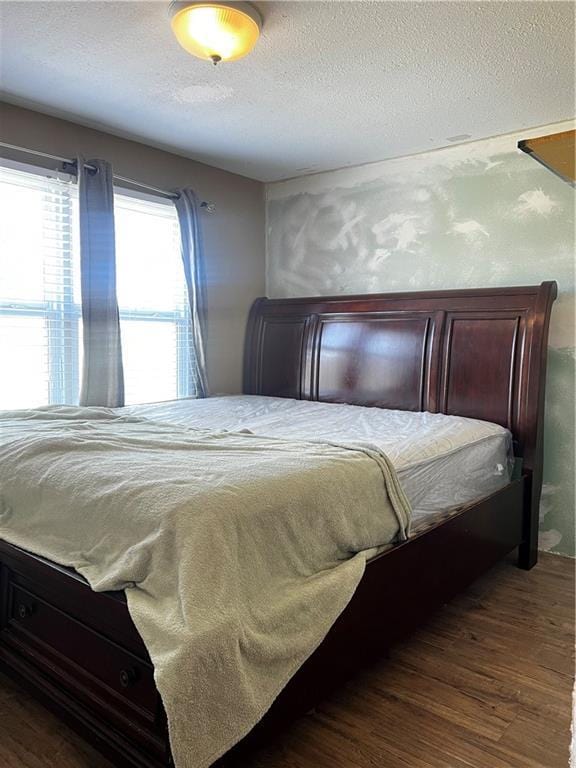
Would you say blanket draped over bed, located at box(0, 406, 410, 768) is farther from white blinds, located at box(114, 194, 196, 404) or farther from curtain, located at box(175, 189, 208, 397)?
curtain, located at box(175, 189, 208, 397)

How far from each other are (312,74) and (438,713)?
2473 millimetres

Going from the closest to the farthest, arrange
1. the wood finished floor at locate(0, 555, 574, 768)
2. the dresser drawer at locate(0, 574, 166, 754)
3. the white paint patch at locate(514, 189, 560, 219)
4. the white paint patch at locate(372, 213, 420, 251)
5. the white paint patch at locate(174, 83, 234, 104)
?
the dresser drawer at locate(0, 574, 166, 754) < the wood finished floor at locate(0, 555, 574, 768) < the white paint patch at locate(174, 83, 234, 104) < the white paint patch at locate(514, 189, 560, 219) < the white paint patch at locate(372, 213, 420, 251)

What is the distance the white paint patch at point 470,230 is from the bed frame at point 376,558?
1.18 feet

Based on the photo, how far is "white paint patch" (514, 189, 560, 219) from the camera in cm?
303

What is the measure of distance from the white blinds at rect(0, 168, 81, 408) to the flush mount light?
1277 mm

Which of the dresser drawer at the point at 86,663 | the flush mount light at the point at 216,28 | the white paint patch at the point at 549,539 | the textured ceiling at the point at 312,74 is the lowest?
the white paint patch at the point at 549,539

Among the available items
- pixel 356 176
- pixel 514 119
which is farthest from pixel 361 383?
pixel 514 119

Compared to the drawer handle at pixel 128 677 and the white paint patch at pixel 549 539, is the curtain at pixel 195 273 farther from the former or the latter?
the drawer handle at pixel 128 677

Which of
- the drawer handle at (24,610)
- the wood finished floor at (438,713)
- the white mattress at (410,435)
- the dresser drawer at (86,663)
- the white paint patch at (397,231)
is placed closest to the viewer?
the dresser drawer at (86,663)

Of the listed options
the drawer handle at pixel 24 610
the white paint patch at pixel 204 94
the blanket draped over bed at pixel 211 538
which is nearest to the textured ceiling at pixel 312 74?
the white paint patch at pixel 204 94

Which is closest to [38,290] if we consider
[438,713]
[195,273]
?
[195,273]

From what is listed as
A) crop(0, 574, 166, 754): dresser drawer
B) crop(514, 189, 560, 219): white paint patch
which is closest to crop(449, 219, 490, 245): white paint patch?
crop(514, 189, 560, 219): white paint patch

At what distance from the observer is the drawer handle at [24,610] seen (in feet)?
5.75

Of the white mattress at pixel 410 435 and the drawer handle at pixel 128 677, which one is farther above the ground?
the white mattress at pixel 410 435
